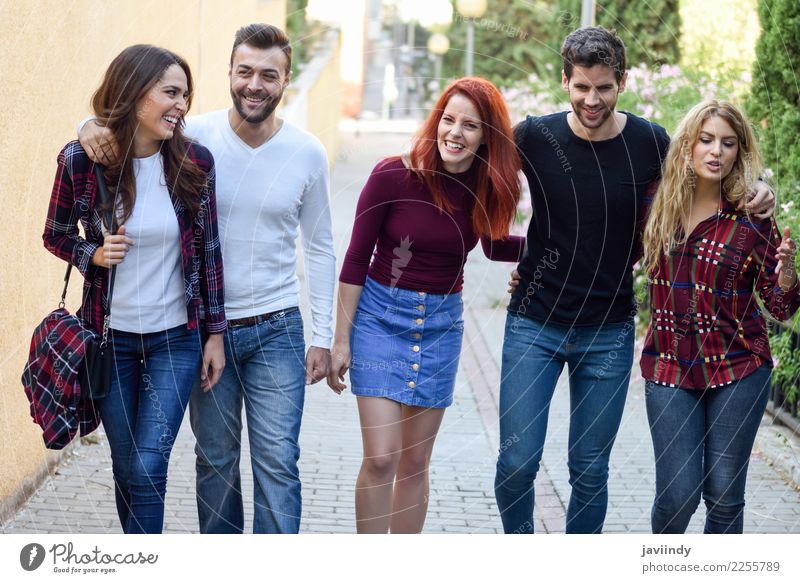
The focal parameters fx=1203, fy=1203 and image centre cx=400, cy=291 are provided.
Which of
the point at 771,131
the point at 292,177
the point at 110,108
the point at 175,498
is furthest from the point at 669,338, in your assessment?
the point at 771,131

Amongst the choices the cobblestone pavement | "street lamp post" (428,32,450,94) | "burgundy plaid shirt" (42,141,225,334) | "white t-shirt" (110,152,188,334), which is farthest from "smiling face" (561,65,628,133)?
the cobblestone pavement

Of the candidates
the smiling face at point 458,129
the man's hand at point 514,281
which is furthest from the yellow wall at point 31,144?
the man's hand at point 514,281

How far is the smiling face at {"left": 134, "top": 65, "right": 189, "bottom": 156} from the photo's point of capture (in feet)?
11.9

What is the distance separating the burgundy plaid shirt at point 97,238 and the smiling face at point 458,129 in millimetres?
747

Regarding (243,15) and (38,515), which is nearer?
(38,515)

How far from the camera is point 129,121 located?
3639mm

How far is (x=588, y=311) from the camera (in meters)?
3.98

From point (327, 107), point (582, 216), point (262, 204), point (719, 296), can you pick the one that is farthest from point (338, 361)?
point (327, 107)

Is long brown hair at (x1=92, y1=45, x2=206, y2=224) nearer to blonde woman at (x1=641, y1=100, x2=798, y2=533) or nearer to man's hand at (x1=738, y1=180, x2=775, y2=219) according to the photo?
blonde woman at (x1=641, y1=100, x2=798, y2=533)

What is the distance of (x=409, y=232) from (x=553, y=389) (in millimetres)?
723

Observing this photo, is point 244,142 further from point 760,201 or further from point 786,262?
point 786,262

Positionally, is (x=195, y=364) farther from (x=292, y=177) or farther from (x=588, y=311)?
(x=588, y=311)

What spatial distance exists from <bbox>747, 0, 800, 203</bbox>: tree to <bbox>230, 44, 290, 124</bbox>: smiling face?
3.61 m

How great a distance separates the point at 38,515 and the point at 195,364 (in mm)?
1602
